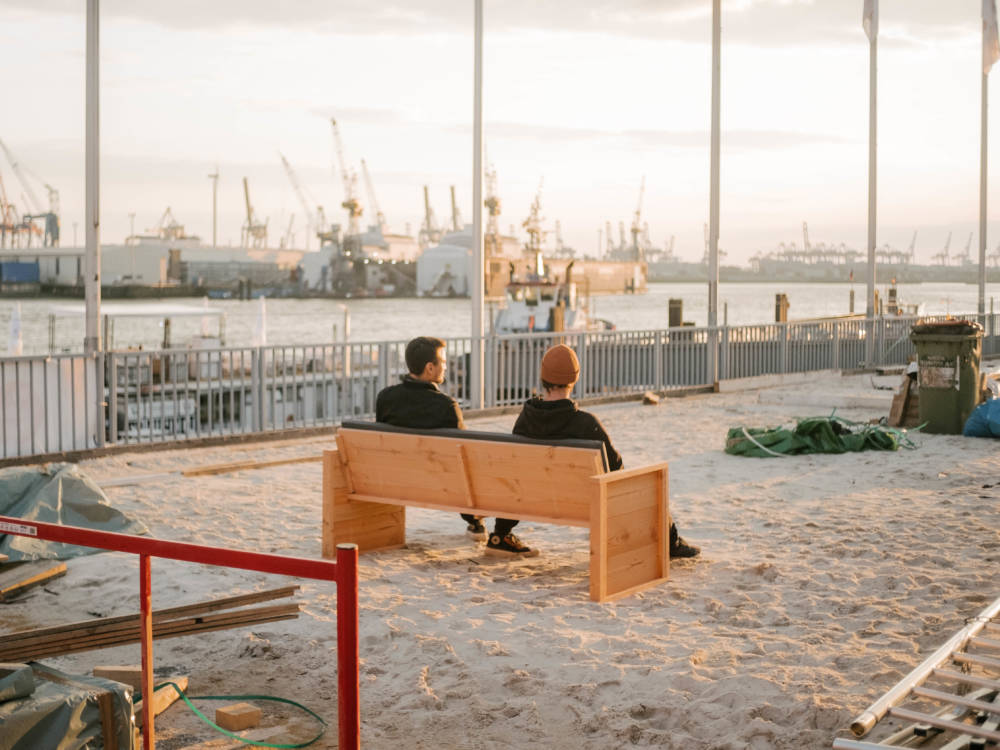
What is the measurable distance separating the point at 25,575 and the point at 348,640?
183 inches

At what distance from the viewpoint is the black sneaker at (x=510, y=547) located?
8.78 metres

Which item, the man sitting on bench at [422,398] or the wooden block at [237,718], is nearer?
the wooden block at [237,718]

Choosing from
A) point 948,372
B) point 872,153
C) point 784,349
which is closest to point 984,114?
point 872,153

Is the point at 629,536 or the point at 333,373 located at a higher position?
the point at 333,373

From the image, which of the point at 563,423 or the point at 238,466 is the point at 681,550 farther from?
the point at 238,466

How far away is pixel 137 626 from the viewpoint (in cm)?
597

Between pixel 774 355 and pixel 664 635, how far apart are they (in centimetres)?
1829

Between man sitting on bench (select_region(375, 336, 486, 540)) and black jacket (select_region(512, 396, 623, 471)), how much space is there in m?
0.71

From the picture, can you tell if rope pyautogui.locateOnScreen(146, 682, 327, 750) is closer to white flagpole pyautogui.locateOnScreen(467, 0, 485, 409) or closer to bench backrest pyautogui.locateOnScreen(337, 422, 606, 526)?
bench backrest pyautogui.locateOnScreen(337, 422, 606, 526)

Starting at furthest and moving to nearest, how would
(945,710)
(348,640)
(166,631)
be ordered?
1. (166,631)
2. (945,710)
3. (348,640)

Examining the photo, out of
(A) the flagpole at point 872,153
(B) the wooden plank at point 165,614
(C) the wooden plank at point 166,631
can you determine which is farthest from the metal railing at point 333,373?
(C) the wooden plank at point 166,631

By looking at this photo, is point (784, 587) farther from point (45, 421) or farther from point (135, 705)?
point (45, 421)

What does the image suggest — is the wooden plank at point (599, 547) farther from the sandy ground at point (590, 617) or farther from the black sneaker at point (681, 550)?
the black sneaker at point (681, 550)

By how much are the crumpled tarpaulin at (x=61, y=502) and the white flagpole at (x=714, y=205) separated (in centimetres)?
1515
